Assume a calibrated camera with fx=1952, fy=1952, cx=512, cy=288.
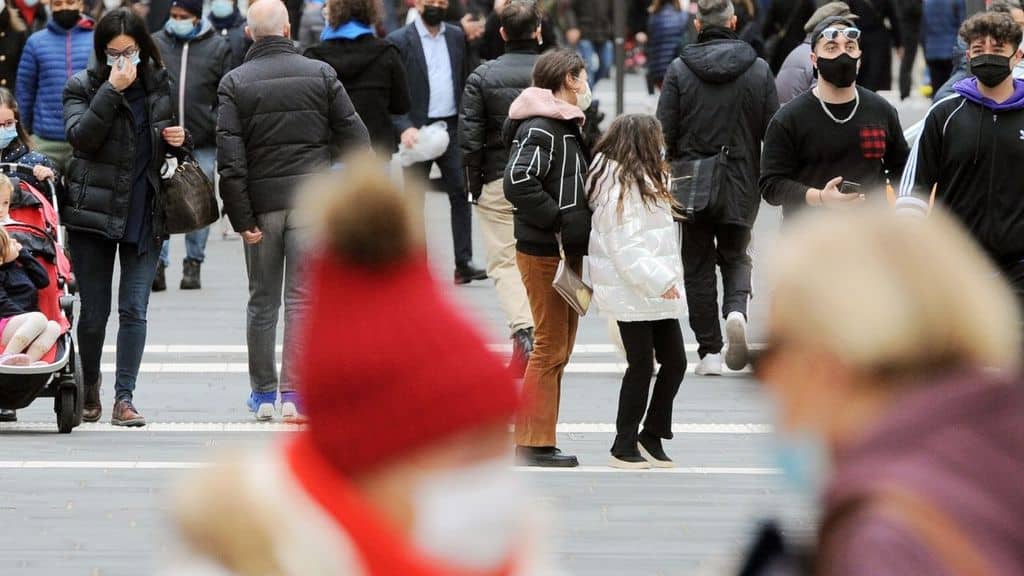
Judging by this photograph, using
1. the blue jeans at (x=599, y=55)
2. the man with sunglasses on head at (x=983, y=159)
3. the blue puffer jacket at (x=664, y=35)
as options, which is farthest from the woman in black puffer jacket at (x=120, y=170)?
the blue jeans at (x=599, y=55)

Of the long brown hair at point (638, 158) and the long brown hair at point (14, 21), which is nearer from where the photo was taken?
the long brown hair at point (638, 158)

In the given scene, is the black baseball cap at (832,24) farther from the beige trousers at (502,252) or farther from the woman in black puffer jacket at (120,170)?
the woman in black puffer jacket at (120,170)

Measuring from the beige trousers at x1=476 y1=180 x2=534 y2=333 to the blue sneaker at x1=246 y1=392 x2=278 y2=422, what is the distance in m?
1.78

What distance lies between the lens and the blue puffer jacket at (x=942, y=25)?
19.9 meters

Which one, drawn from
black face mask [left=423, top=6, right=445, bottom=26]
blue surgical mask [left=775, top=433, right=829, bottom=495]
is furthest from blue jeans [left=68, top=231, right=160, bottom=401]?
blue surgical mask [left=775, top=433, right=829, bottom=495]

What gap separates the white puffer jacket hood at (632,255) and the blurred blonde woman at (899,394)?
5546 mm

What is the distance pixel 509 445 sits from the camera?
2.27 m

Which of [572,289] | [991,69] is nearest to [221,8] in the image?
[572,289]

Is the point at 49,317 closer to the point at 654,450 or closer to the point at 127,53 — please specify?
the point at 127,53

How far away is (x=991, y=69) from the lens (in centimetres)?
770

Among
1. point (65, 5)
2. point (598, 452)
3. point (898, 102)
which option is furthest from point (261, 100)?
point (898, 102)

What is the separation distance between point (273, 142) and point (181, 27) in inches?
163

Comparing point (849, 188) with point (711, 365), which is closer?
point (849, 188)

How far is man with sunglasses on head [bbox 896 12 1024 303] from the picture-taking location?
299 inches
